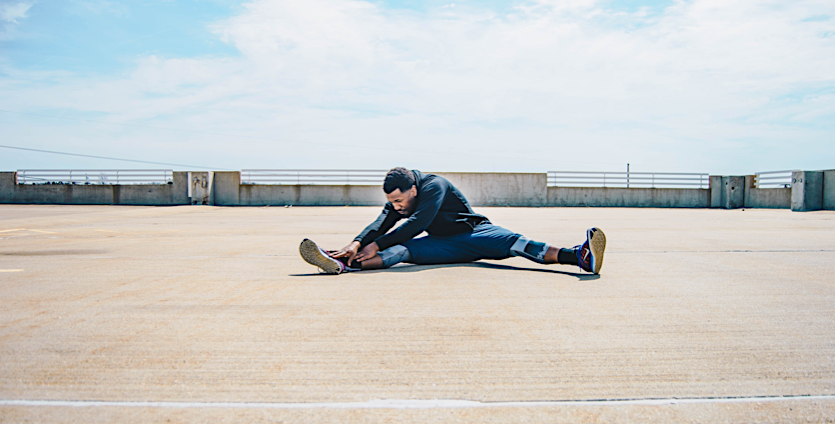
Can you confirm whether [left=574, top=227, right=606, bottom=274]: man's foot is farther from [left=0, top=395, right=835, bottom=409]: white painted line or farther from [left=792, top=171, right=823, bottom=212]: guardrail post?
[left=792, top=171, right=823, bottom=212]: guardrail post

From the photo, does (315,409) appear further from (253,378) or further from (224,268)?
(224,268)

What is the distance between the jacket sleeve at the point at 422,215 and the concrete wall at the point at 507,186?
20.4 metres

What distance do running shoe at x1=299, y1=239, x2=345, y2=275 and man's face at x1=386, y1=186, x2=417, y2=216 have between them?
746 millimetres

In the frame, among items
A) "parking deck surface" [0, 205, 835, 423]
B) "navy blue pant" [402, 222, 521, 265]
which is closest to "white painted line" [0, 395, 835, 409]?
"parking deck surface" [0, 205, 835, 423]

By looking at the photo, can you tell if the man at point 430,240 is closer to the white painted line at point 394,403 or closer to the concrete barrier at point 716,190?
the white painted line at point 394,403

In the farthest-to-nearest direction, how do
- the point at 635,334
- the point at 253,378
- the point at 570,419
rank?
the point at 635,334, the point at 253,378, the point at 570,419

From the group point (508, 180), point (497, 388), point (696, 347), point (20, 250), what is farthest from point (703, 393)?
point (508, 180)

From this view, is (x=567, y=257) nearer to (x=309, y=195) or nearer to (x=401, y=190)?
(x=401, y=190)

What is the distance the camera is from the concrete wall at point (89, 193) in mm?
24016

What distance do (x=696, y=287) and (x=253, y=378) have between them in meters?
3.46

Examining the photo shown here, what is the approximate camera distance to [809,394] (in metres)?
1.83

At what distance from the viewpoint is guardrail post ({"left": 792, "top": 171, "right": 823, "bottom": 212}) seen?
19172 mm

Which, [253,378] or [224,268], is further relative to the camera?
[224,268]

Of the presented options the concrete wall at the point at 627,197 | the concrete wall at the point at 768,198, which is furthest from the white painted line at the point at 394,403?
the concrete wall at the point at 768,198
